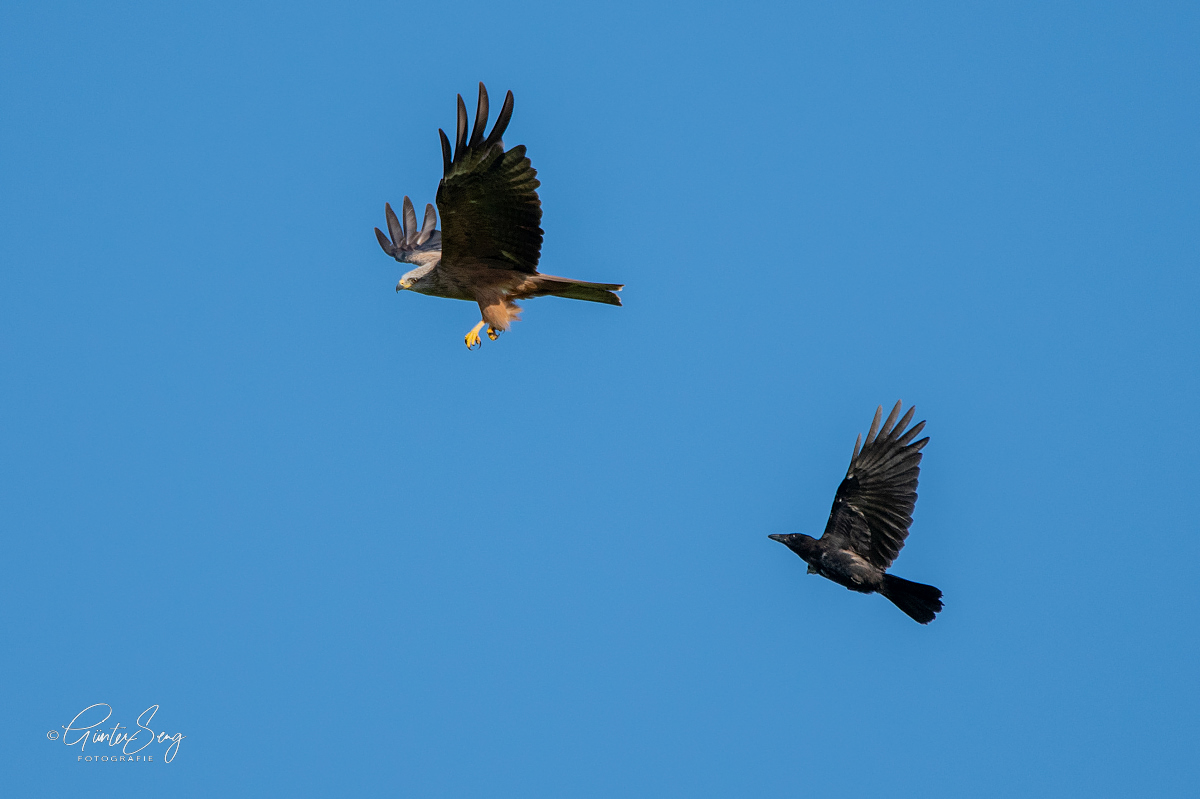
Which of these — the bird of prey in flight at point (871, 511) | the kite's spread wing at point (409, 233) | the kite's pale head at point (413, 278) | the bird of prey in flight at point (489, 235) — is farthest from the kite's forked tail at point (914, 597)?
the kite's spread wing at point (409, 233)

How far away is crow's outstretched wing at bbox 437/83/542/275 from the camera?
8.77 meters

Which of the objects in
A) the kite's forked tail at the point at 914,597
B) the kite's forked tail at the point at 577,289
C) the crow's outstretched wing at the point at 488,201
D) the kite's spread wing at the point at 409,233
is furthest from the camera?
the kite's spread wing at the point at 409,233

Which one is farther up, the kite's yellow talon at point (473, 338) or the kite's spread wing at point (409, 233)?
the kite's spread wing at point (409, 233)

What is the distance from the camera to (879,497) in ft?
32.4

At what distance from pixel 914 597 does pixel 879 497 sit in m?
0.89

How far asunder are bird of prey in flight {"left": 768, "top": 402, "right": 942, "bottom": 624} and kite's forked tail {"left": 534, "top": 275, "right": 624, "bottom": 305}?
2.36 meters

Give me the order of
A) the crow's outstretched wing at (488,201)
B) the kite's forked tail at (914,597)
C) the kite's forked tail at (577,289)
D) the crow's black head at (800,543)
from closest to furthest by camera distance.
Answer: the crow's outstretched wing at (488,201)
the kite's forked tail at (914,597)
the kite's forked tail at (577,289)
the crow's black head at (800,543)

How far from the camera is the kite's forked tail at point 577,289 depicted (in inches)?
377

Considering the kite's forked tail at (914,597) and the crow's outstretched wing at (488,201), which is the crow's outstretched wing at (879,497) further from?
the crow's outstretched wing at (488,201)

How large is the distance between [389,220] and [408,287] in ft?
6.83

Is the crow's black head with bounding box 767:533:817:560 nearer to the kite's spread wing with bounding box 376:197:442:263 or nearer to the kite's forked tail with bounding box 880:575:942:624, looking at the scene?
the kite's forked tail with bounding box 880:575:942:624

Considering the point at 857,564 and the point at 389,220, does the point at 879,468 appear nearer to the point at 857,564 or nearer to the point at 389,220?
the point at 857,564

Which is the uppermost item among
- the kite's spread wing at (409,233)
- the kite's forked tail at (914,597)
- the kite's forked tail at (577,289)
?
the kite's spread wing at (409,233)

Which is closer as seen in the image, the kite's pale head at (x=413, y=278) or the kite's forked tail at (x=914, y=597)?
the kite's forked tail at (x=914, y=597)
